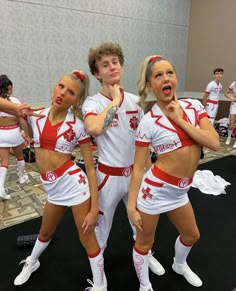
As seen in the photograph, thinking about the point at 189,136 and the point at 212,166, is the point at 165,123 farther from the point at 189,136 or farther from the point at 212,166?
the point at 212,166

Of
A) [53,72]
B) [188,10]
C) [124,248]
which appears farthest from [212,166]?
[188,10]

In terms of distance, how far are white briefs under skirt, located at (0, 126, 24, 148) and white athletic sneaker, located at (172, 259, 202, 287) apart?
6.94ft

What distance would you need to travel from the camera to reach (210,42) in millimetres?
6109

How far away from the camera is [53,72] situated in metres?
4.43

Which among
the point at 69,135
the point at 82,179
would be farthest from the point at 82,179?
the point at 69,135

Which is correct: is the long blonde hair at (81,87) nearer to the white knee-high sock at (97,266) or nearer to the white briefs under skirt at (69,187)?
the white briefs under skirt at (69,187)

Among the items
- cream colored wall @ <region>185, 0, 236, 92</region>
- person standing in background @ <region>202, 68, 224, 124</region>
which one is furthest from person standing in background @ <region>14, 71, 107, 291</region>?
cream colored wall @ <region>185, 0, 236, 92</region>

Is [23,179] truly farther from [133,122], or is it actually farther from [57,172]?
[133,122]

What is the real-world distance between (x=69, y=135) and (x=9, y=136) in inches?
65.6

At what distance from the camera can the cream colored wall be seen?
575cm

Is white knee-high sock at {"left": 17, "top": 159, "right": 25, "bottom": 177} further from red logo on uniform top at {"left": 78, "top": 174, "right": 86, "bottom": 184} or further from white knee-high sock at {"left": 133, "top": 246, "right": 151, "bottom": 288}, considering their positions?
white knee-high sock at {"left": 133, "top": 246, "right": 151, "bottom": 288}

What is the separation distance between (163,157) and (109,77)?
54 centimetres

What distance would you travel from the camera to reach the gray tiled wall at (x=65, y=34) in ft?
12.8

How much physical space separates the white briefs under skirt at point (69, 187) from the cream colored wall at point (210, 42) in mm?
5550
